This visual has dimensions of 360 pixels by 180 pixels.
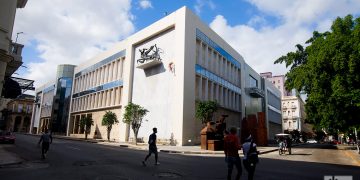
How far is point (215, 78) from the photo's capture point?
41.9 m

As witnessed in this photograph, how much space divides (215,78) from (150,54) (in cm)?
1077

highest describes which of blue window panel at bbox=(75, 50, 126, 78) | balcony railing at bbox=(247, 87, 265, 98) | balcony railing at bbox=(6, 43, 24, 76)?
blue window panel at bbox=(75, 50, 126, 78)

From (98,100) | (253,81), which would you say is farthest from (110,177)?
(253,81)

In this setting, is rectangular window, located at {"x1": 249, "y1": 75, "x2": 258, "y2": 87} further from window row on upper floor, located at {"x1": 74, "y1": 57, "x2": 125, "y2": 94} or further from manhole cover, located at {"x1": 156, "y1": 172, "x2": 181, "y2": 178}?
manhole cover, located at {"x1": 156, "y1": 172, "x2": 181, "y2": 178}

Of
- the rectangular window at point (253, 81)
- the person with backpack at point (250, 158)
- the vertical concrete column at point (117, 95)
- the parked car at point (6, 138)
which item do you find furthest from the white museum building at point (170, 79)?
the person with backpack at point (250, 158)

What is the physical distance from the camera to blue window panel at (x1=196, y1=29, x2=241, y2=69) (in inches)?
1522

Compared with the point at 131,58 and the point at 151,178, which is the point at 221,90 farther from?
the point at 151,178

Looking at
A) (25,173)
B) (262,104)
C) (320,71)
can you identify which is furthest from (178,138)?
(262,104)

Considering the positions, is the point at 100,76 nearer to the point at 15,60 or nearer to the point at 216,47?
the point at 216,47

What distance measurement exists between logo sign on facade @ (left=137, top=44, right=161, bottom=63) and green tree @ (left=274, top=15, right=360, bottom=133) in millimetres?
19012

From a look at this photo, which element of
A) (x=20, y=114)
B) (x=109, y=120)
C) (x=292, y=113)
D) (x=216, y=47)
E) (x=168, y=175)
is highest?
(x=216, y=47)

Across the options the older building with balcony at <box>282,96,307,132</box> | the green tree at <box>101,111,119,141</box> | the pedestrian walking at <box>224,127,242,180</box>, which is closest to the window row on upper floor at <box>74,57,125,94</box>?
the green tree at <box>101,111,119,141</box>

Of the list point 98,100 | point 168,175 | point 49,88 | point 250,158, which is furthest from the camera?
point 49,88

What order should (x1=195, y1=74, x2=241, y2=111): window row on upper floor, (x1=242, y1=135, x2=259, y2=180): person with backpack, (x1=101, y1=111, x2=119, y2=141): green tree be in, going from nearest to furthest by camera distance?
(x1=242, y1=135, x2=259, y2=180): person with backpack → (x1=195, y1=74, x2=241, y2=111): window row on upper floor → (x1=101, y1=111, x2=119, y2=141): green tree
